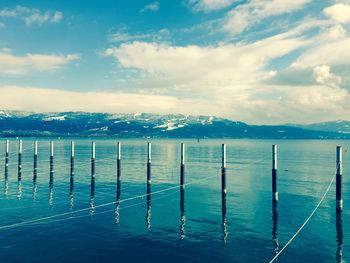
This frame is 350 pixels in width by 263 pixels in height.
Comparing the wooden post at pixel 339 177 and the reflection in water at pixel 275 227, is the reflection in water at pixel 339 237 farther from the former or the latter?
the reflection in water at pixel 275 227

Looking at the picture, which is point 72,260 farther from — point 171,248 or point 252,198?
point 252,198

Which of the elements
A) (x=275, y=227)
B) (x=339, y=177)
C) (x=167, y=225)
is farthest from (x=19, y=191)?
(x=339, y=177)

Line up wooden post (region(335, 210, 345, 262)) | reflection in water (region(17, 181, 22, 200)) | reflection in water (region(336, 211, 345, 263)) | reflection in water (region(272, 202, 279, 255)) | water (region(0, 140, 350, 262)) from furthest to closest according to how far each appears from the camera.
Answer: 1. reflection in water (region(17, 181, 22, 200))
2. reflection in water (region(272, 202, 279, 255))
3. water (region(0, 140, 350, 262))
4. wooden post (region(335, 210, 345, 262))
5. reflection in water (region(336, 211, 345, 263))

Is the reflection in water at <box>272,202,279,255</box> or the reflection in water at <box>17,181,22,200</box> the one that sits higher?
the reflection in water at <box>17,181,22,200</box>

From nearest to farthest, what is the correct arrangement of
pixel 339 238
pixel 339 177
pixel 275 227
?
pixel 339 238, pixel 275 227, pixel 339 177

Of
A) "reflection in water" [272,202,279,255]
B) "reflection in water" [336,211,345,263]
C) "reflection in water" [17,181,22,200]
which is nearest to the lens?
"reflection in water" [336,211,345,263]

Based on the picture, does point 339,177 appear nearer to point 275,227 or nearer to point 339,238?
point 339,238

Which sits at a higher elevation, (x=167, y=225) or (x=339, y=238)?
(x=167, y=225)

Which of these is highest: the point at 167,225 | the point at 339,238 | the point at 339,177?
the point at 339,177

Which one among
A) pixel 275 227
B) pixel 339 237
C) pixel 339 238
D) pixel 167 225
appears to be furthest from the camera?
pixel 167 225

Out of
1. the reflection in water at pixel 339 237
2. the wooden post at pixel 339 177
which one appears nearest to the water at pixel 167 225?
the reflection in water at pixel 339 237

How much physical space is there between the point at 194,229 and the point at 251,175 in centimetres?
3952

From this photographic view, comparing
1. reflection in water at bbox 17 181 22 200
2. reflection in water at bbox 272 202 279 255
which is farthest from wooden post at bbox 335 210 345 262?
reflection in water at bbox 17 181 22 200

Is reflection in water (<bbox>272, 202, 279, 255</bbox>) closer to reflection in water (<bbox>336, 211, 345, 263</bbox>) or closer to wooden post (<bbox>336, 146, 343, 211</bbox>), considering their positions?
reflection in water (<bbox>336, 211, 345, 263</bbox>)
